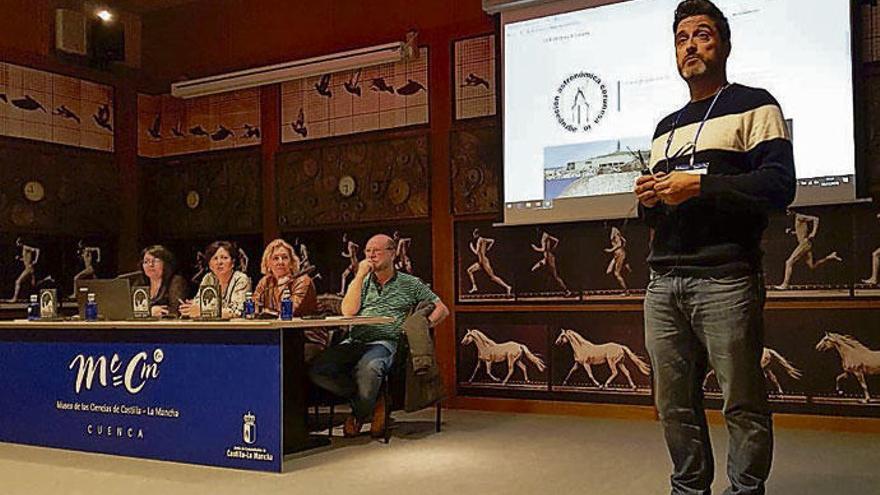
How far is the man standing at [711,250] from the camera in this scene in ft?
7.41

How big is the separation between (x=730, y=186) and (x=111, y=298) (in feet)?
10.3

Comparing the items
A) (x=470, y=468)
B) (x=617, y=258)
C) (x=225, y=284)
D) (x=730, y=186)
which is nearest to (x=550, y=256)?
(x=617, y=258)

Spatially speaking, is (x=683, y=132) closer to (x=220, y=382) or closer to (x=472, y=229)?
(x=220, y=382)

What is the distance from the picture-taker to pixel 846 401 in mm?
4652

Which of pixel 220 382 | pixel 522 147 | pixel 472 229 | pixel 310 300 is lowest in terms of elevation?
pixel 220 382

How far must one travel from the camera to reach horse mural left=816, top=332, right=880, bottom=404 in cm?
460

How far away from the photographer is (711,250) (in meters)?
2.32

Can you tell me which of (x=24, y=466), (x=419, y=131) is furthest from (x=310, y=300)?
(x=419, y=131)

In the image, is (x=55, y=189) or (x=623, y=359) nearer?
(x=623, y=359)

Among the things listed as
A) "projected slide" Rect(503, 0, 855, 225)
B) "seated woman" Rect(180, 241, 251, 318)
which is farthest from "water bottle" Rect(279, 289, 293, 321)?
"projected slide" Rect(503, 0, 855, 225)

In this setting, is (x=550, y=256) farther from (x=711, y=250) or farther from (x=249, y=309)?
(x=711, y=250)

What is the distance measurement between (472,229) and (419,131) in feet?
2.51

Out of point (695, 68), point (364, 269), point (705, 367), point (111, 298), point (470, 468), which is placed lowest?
point (470, 468)

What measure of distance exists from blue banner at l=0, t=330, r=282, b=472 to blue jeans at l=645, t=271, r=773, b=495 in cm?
177
